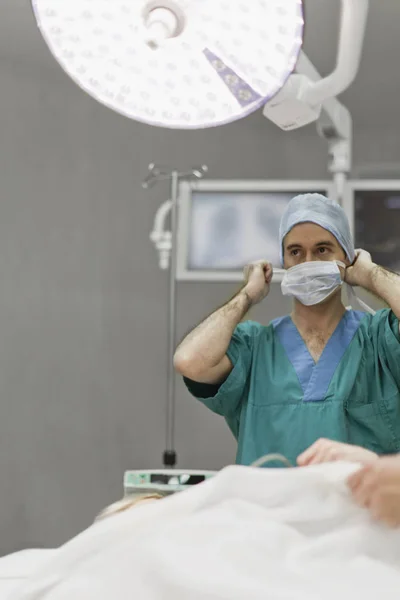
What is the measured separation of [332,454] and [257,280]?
705mm

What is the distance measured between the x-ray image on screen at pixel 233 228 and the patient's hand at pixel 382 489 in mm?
1330

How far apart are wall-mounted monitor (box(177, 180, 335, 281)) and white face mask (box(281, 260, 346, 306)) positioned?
0.62 meters

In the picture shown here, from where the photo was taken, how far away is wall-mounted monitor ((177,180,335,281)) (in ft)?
6.81

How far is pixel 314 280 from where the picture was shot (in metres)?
1.43

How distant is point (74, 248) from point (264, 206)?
0.82 metres

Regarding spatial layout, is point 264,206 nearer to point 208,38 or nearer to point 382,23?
point 382,23

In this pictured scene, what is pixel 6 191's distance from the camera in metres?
2.42

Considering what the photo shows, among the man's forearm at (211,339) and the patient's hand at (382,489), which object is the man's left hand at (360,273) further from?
the patient's hand at (382,489)

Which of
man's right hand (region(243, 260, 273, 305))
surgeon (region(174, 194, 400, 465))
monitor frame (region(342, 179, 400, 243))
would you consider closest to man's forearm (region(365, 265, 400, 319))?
surgeon (region(174, 194, 400, 465))

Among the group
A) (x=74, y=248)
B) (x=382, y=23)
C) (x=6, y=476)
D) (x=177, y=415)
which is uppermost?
(x=382, y=23)

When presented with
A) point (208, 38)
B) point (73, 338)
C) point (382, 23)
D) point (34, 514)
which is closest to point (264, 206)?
point (382, 23)

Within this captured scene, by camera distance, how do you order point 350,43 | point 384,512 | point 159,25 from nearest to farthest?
point 384,512, point 159,25, point 350,43

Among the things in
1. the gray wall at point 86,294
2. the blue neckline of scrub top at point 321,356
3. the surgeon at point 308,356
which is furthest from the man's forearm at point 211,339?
the gray wall at point 86,294

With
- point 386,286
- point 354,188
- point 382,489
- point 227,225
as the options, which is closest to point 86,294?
point 227,225
